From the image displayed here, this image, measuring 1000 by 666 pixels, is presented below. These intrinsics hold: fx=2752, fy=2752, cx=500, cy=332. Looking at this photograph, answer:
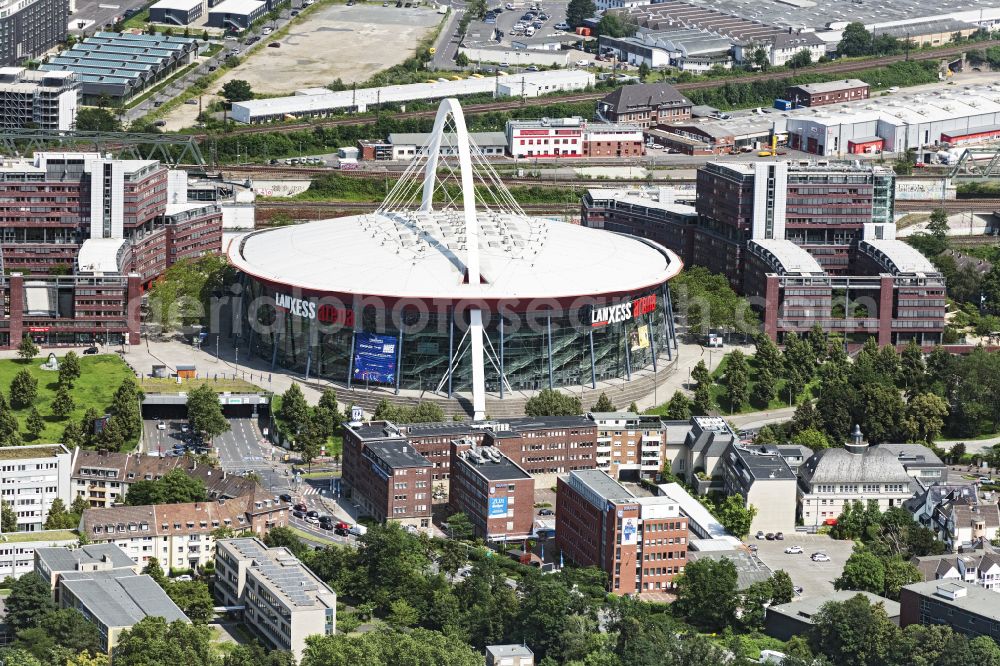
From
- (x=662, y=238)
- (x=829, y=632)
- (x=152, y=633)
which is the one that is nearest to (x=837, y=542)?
(x=829, y=632)

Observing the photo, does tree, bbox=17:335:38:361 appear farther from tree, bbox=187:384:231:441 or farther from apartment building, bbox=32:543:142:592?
apartment building, bbox=32:543:142:592

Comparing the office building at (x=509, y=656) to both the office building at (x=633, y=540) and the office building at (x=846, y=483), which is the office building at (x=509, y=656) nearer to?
the office building at (x=633, y=540)

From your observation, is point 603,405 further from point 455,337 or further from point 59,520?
point 59,520

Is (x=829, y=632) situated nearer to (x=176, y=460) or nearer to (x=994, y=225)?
(x=176, y=460)

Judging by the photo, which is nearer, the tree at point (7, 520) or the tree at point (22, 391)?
the tree at point (7, 520)

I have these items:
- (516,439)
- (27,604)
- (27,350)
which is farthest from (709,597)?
(27,350)

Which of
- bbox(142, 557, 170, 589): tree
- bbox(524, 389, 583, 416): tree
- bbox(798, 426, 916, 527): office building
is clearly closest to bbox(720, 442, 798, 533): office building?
bbox(798, 426, 916, 527): office building

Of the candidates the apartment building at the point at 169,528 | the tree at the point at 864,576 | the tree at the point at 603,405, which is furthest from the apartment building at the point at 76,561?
the tree at the point at 603,405
